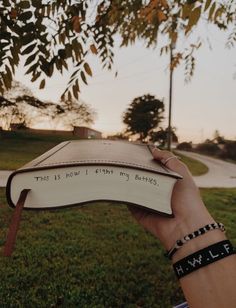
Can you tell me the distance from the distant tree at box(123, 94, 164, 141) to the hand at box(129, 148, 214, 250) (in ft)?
161

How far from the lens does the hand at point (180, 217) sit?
1.26 meters

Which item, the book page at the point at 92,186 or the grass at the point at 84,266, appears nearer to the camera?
the book page at the point at 92,186

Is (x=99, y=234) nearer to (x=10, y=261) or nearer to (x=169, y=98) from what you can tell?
(x=10, y=261)

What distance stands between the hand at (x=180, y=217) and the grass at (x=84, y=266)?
261cm

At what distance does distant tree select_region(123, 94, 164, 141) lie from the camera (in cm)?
5043

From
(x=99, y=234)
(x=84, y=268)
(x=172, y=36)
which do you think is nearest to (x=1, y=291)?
(x=84, y=268)

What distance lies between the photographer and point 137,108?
51781 millimetres

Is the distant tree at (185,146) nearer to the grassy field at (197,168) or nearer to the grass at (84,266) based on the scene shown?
the grassy field at (197,168)

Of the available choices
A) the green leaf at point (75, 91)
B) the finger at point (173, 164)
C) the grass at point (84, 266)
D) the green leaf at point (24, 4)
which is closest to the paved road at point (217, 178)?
the grass at point (84, 266)

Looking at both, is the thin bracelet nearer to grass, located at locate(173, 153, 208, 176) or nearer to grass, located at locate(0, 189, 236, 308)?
grass, located at locate(0, 189, 236, 308)

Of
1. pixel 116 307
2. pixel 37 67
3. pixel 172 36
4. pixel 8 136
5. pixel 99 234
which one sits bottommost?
pixel 8 136

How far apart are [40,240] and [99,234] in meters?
1.03

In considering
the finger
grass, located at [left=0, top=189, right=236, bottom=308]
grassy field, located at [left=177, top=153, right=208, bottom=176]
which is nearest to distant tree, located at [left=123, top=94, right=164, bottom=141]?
grassy field, located at [left=177, top=153, right=208, bottom=176]

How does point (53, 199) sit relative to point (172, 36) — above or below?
below
